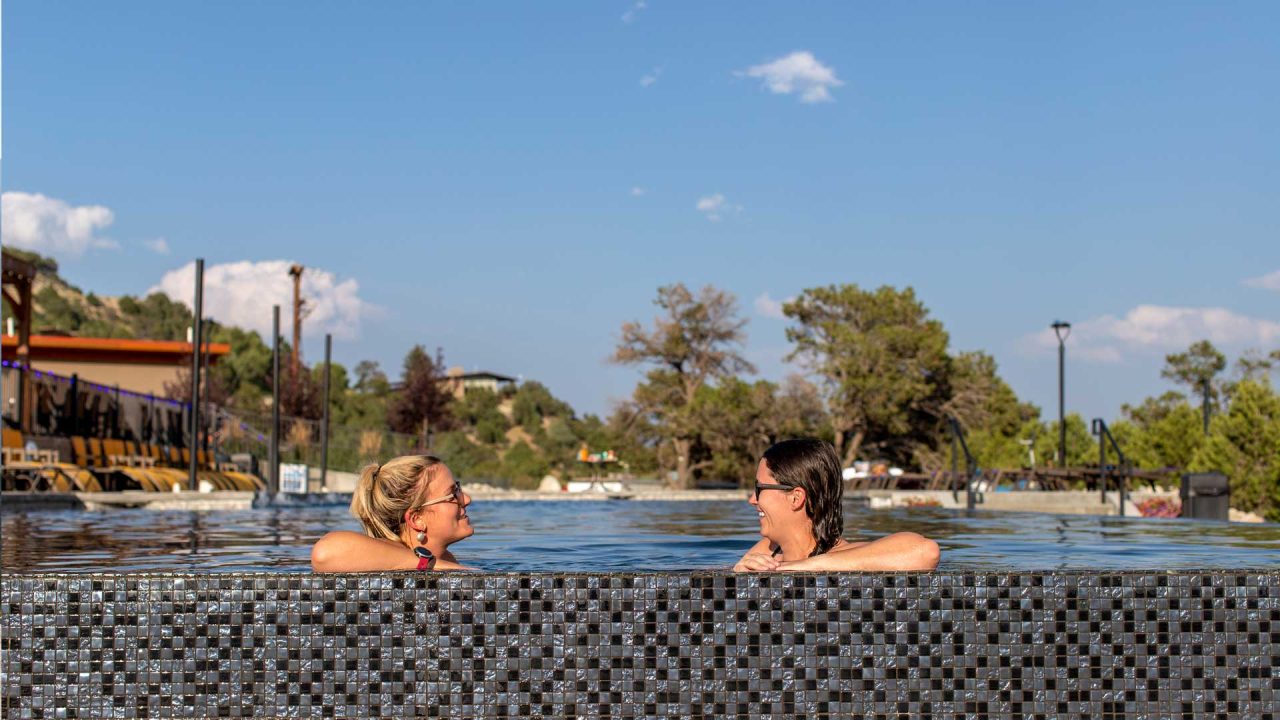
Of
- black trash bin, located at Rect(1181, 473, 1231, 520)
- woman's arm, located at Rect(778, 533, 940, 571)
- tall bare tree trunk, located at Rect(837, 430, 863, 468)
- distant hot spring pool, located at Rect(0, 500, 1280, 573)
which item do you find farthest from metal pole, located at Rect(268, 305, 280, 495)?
tall bare tree trunk, located at Rect(837, 430, 863, 468)

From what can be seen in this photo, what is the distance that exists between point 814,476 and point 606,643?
3.24ft

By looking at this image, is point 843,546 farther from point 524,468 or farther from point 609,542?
point 524,468

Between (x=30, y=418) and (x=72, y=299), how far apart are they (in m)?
74.3

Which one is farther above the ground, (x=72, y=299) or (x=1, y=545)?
(x=72, y=299)

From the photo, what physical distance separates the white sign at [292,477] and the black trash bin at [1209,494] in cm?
1650

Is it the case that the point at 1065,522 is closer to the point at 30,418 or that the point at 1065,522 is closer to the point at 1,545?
the point at 1,545

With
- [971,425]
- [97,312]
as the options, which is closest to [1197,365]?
[971,425]

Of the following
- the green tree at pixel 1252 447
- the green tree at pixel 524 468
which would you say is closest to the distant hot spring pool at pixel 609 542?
the green tree at pixel 1252 447

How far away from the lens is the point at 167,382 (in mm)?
43938

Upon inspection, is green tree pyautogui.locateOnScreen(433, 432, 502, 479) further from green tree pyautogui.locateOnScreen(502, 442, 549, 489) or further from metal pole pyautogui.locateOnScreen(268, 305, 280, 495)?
metal pole pyautogui.locateOnScreen(268, 305, 280, 495)

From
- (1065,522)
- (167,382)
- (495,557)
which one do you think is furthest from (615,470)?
(495,557)

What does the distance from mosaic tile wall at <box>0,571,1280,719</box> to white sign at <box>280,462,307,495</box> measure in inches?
844

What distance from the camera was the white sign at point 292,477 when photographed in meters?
23.4

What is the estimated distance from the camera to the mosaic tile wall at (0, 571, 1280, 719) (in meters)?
2.52
